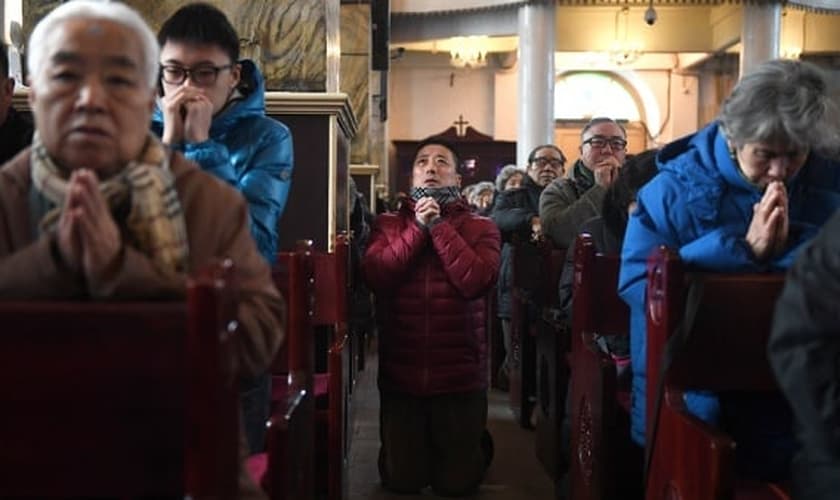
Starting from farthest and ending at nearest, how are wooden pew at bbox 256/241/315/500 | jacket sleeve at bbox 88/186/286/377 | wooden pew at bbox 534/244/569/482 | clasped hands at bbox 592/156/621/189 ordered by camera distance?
clasped hands at bbox 592/156/621/189, wooden pew at bbox 534/244/569/482, wooden pew at bbox 256/241/315/500, jacket sleeve at bbox 88/186/286/377

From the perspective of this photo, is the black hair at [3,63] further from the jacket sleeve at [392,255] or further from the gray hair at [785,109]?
the gray hair at [785,109]

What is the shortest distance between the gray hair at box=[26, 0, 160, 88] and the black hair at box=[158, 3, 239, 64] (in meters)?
0.87

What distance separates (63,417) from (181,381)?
18 cm

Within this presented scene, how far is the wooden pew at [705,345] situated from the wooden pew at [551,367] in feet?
5.70

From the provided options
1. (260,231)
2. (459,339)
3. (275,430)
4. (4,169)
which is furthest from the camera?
(459,339)

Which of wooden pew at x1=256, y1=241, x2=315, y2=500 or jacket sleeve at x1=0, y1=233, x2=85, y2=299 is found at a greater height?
jacket sleeve at x1=0, y1=233, x2=85, y2=299

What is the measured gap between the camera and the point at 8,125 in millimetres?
2596

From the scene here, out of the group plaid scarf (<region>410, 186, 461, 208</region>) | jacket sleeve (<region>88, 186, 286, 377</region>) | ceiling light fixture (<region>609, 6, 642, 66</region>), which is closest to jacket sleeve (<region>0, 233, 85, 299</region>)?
jacket sleeve (<region>88, 186, 286, 377</region>)

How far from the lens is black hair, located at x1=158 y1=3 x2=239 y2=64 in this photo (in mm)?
2500

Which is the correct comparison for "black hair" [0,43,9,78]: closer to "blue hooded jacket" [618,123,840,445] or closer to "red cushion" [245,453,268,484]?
"red cushion" [245,453,268,484]

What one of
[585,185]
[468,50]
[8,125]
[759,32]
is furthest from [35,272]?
[468,50]

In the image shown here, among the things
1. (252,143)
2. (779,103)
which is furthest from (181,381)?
(779,103)

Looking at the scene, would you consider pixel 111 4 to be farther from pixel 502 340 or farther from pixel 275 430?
pixel 502 340

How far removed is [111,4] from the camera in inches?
63.6
